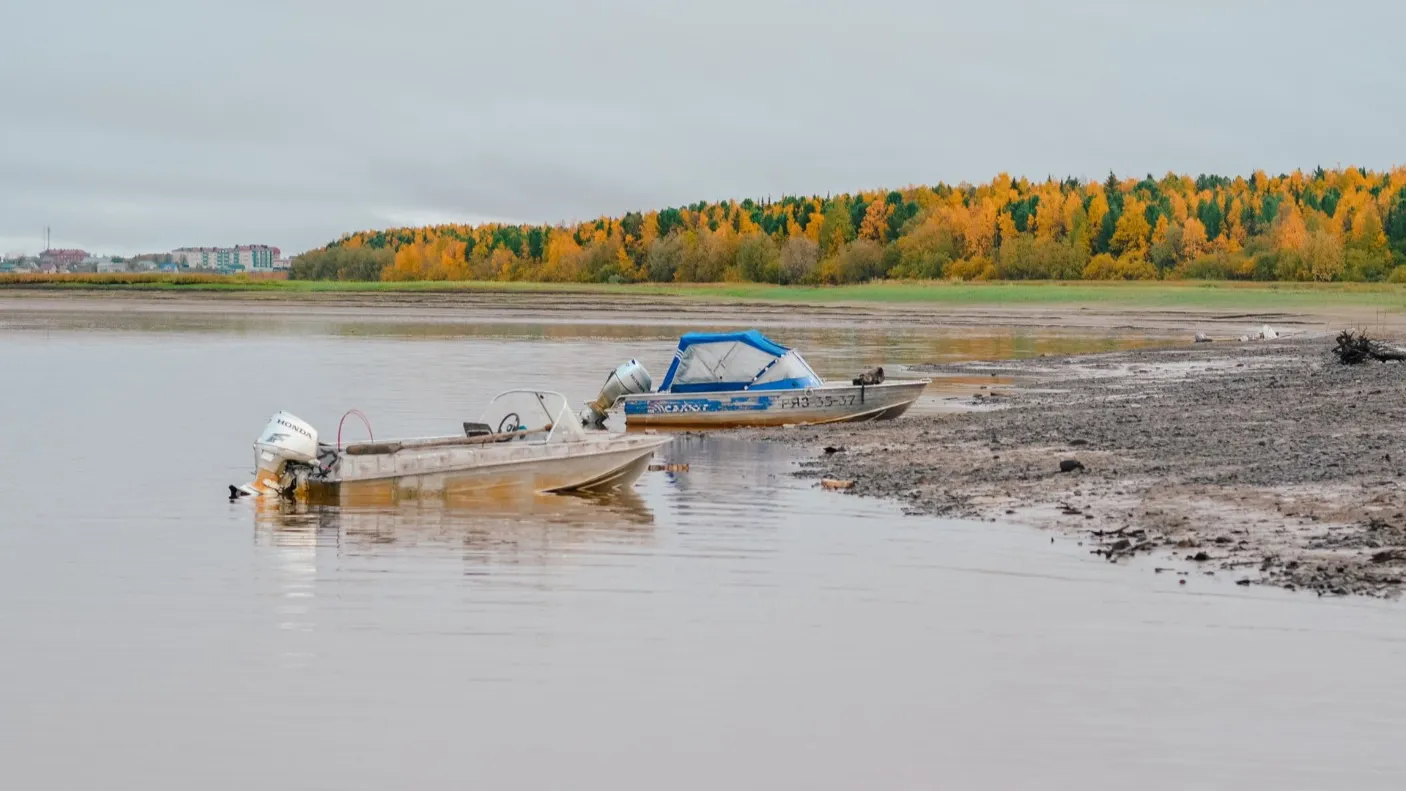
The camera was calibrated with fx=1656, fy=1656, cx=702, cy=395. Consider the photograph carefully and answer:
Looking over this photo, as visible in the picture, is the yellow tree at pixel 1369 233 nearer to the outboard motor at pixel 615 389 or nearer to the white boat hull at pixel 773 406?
the white boat hull at pixel 773 406

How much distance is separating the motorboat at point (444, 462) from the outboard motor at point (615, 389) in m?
7.43

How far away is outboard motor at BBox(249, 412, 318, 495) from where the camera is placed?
20734 millimetres

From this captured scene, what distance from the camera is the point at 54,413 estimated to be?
1384 inches

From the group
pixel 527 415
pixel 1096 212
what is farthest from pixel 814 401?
pixel 1096 212

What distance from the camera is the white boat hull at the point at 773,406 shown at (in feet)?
104

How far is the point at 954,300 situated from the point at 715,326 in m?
39.1

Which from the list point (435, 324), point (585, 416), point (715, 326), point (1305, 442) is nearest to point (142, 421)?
point (585, 416)

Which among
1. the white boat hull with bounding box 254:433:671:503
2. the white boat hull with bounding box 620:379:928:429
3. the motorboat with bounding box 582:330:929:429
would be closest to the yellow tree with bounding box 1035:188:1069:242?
the motorboat with bounding box 582:330:929:429

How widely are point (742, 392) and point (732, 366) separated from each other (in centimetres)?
85

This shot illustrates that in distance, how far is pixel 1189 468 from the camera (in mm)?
21406

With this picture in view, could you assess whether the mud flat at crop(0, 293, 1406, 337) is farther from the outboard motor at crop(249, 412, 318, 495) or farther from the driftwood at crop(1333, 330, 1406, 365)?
the outboard motor at crop(249, 412, 318, 495)

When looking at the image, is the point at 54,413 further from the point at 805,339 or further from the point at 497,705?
the point at 805,339

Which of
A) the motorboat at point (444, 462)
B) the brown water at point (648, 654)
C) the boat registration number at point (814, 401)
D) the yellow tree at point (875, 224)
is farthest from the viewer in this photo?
the yellow tree at point (875, 224)

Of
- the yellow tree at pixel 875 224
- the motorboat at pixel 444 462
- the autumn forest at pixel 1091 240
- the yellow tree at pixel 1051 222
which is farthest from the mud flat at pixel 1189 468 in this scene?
the yellow tree at pixel 875 224
